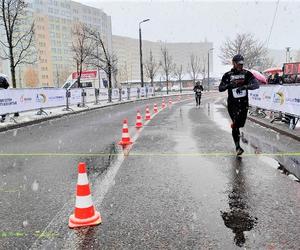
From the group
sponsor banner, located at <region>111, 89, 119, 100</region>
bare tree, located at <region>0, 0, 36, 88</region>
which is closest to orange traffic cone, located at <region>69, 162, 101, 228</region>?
bare tree, located at <region>0, 0, 36, 88</region>

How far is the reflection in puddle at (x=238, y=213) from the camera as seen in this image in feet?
13.1

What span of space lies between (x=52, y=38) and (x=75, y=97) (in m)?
130

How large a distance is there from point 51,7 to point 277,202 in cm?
15296

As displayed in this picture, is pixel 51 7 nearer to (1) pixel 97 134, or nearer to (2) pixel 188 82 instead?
(2) pixel 188 82

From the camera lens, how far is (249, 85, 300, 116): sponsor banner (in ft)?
39.5

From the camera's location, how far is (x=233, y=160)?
304 inches

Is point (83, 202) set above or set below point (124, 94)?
above

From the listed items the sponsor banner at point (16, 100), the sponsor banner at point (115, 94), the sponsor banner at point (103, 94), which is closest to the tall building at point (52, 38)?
the sponsor banner at point (115, 94)

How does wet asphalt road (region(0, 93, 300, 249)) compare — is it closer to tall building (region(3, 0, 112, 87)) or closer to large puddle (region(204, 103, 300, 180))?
large puddle (region(204, 103, 300, 180))

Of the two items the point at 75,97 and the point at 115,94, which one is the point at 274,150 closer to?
the point at 75,97

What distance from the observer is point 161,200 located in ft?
16.9

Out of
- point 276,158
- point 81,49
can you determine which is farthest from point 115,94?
point 276,158

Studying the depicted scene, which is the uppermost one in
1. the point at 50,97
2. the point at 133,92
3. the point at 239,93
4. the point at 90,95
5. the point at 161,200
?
the point at 239,93

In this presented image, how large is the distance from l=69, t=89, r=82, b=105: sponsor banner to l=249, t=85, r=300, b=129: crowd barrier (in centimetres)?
1189
